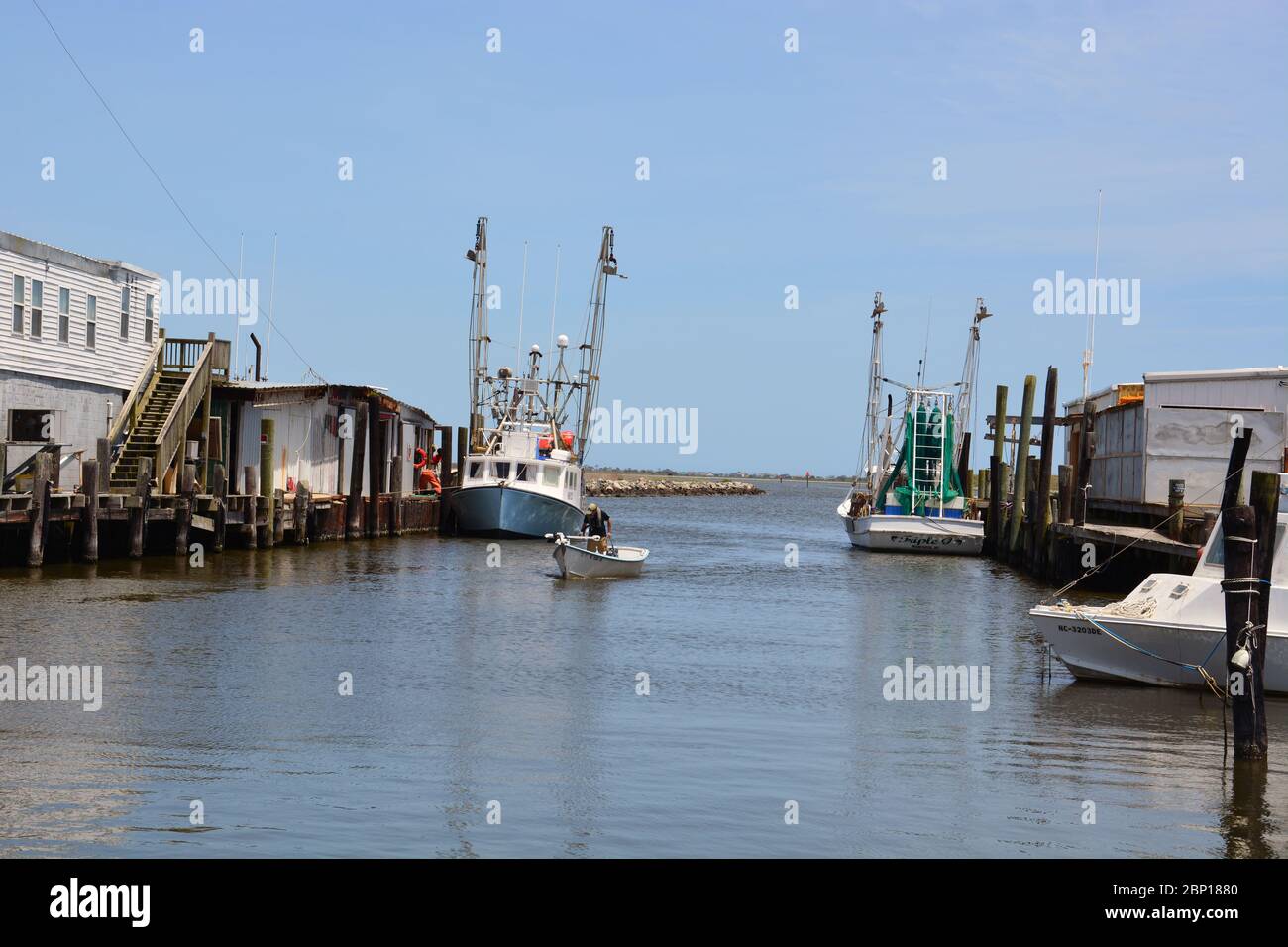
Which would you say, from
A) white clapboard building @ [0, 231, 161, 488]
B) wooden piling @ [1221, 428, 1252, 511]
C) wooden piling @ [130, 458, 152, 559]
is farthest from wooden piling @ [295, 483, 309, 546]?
wooden piling @ [1221, 428, 1252, 511]

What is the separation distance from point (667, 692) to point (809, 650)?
622 cm

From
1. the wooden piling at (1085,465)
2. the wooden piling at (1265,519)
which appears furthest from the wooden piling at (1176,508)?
the wooden piling at (1265,519)

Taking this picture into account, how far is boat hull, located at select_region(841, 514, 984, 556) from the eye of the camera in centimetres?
5488

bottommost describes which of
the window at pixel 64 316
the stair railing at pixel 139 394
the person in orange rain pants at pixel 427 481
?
the person in orange rain pants at pixel 427 481

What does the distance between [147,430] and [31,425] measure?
162 inches

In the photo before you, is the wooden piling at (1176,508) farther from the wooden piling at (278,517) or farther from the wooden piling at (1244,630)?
the wooden piling at (278,517)

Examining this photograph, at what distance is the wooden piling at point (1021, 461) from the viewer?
155 feet

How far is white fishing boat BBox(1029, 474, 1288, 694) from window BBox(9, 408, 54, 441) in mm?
24715

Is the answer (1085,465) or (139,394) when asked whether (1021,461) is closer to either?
(1085,465)

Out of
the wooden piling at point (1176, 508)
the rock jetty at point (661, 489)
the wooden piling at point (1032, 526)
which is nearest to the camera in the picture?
the wooden piling at point (1176, 508)

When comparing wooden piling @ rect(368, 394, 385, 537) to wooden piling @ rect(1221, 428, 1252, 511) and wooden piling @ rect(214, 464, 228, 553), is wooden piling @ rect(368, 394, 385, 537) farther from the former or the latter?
wooden piling @ rect(1221, 428, 1252, 511)

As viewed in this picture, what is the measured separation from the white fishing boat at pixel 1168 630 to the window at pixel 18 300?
25.2m
